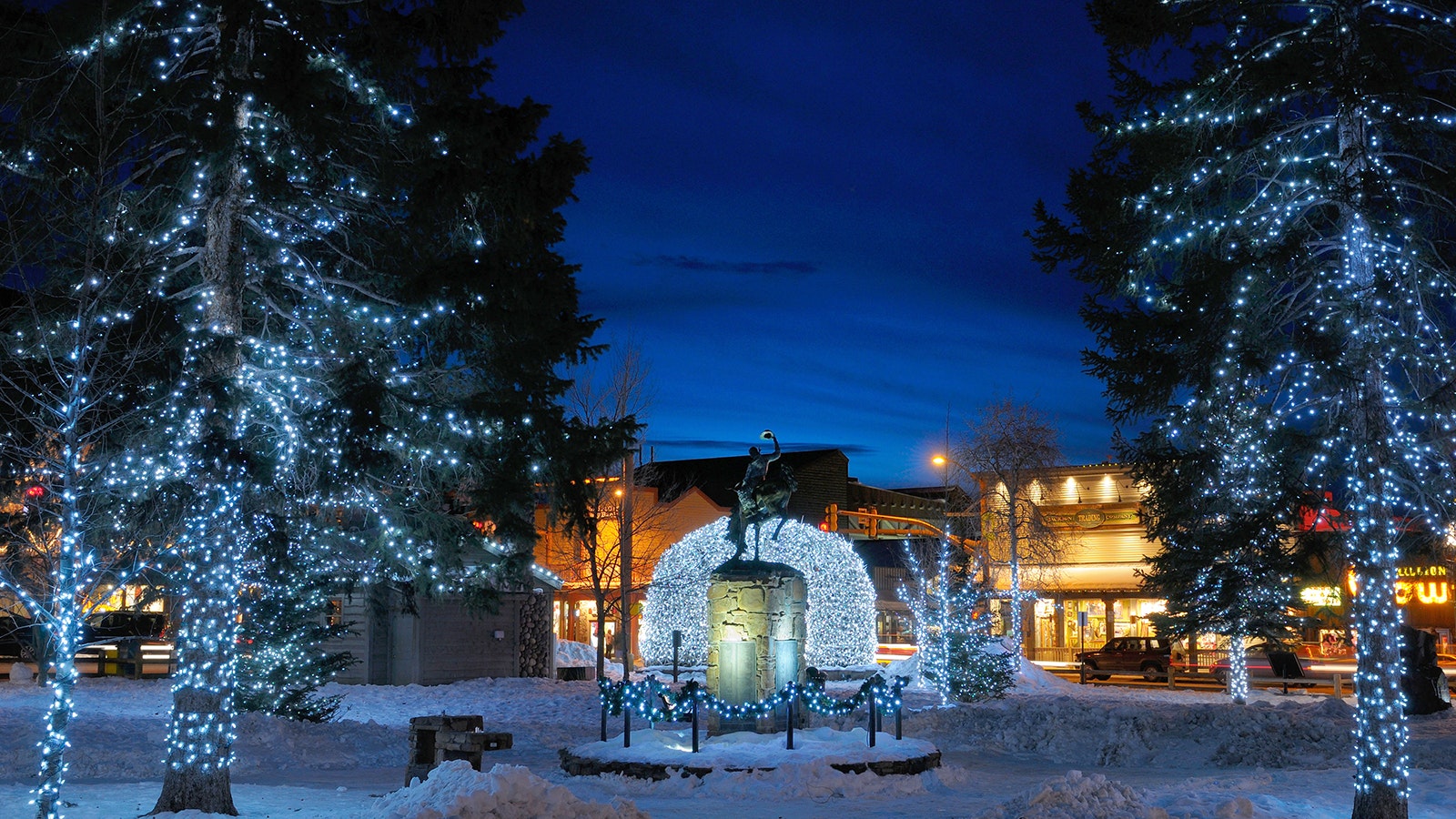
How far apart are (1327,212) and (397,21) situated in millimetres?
10081

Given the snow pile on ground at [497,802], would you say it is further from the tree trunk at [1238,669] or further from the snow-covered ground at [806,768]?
the tree trunk at [1238,669]

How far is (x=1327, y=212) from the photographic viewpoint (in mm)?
12539

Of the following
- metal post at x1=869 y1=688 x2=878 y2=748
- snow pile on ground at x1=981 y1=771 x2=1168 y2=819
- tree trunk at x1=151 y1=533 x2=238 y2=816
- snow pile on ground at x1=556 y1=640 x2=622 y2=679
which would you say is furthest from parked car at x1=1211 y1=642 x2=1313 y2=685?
tree trunk at x1=151 y1=533 x2=238 y2=816

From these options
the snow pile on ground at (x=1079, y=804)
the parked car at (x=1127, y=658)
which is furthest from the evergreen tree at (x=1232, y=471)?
the parked car at (x=1127, y=658)

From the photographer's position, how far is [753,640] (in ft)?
54.1

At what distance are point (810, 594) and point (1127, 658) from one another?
11430 millimetres

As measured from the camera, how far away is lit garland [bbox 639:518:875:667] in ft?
100.0

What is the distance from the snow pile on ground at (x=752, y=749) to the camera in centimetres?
1382

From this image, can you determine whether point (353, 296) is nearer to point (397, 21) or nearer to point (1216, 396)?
point (397, 21)

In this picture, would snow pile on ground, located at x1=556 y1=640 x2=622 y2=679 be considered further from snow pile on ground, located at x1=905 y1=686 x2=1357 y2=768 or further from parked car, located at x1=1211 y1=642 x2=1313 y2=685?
parked car, located at x1=1211 y1=642 x2=1313 y2=685

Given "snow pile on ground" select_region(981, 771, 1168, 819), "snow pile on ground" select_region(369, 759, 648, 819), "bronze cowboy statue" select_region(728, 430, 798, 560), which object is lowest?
"snow pile on ground" select_region(981, 771, 1168, 819)

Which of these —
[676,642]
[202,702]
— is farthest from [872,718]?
[676,642]

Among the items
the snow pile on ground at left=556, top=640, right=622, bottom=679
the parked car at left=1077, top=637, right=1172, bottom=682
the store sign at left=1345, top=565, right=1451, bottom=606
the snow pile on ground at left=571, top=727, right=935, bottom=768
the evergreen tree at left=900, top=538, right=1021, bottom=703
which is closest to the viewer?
the snow pile on ground at left=571, top=727, right=935, bottom=768

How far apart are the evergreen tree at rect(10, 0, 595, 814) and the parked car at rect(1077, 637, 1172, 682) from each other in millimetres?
25439
